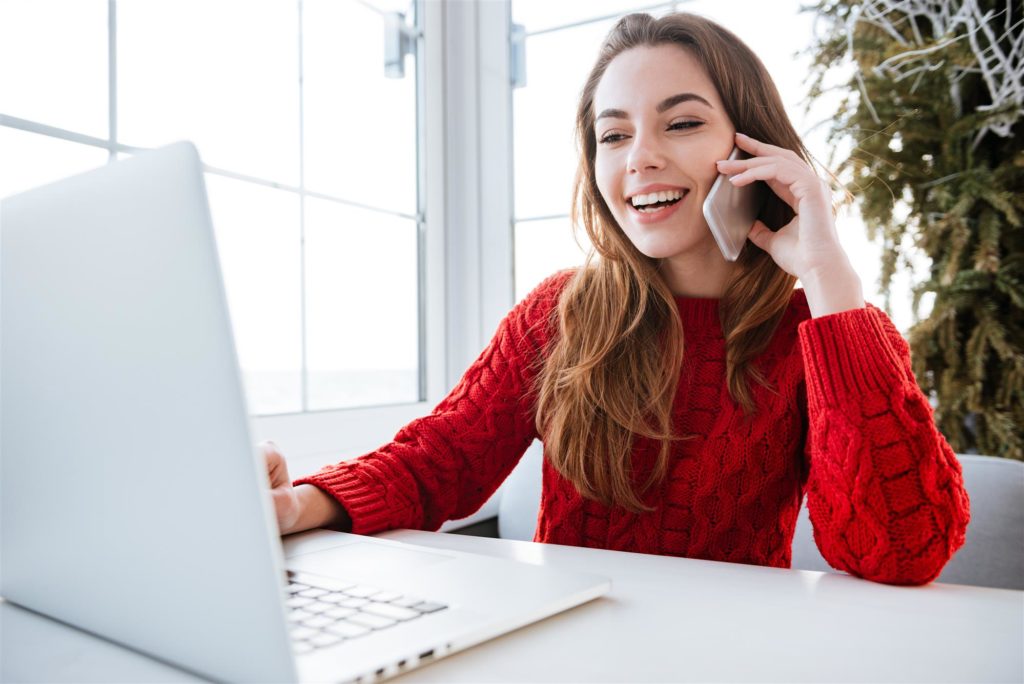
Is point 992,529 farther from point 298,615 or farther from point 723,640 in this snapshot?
point 298,615

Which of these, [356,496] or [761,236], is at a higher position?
[761,236]

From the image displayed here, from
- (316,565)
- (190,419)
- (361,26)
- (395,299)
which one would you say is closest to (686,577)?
(316,565)

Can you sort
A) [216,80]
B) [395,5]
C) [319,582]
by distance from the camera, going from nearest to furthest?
[319,582] < [216,80] < [395,5]

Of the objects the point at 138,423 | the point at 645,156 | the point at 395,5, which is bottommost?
the point at 138,423

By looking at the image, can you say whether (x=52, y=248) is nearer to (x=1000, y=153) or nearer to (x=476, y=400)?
(x=476, y=400)

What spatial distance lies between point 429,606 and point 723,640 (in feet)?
0.70

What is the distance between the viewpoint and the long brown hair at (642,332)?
109 cm

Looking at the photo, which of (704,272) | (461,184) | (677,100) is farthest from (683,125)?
→ (461,184)

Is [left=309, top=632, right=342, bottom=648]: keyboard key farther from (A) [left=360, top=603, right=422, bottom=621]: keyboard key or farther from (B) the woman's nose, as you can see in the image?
(B) the woman's nose

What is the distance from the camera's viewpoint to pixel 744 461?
106cm

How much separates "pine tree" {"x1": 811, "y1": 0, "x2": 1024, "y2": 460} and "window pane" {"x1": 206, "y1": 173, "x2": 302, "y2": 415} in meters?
1.27

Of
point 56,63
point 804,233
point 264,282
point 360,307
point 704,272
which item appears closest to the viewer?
point 804,233

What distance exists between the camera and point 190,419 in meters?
0.39

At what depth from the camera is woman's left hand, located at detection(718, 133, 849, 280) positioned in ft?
3.19
